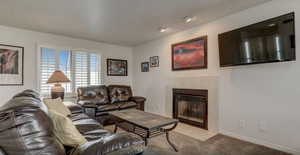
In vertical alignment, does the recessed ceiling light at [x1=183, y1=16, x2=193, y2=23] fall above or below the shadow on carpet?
above

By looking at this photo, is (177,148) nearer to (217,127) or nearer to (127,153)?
(217,127)

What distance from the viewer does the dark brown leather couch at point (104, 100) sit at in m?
3.33

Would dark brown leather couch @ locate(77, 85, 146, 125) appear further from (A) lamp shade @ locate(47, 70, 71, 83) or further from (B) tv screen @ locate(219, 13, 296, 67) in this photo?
(B) tv screen @ locate(219, 13, 296, 67)

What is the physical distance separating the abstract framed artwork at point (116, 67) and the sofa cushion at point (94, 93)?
0.86m

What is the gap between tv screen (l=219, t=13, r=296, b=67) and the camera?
2.06 m

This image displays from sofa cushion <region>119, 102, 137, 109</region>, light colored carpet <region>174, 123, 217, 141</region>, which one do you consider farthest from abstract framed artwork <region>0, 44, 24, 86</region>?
light colored carpet <region>174, 123, 217, 141</region>

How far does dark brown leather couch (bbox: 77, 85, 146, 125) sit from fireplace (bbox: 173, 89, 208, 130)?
0.99 meters

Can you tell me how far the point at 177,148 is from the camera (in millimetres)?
2303

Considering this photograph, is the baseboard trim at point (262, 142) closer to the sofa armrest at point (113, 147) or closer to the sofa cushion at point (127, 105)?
the sofa cushion at point (127, 105)

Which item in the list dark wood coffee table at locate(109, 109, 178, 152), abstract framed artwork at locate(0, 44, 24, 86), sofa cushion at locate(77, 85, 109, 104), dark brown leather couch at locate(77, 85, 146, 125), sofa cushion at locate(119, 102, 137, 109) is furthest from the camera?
sofa cushion at locate(77, 85, 109, 104)

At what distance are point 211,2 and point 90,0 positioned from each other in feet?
6.14

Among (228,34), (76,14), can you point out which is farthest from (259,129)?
(76,14)

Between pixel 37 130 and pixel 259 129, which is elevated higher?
pixel 37 130

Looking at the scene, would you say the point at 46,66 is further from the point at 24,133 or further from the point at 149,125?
the point at 24,133
